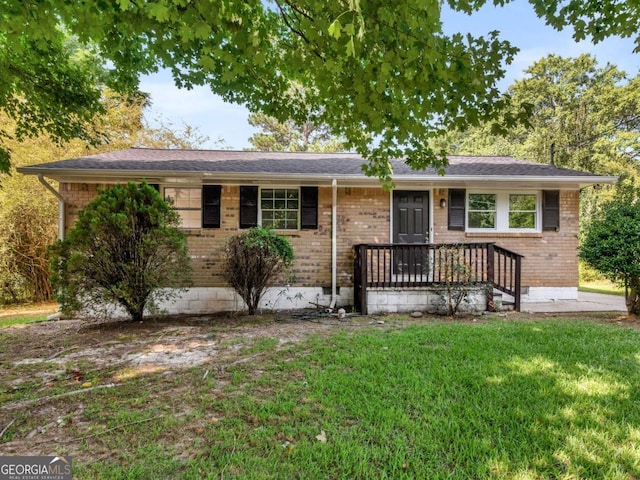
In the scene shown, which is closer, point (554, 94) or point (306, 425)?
point (306, 425)

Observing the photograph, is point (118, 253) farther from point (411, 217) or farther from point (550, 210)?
point (550, 210)

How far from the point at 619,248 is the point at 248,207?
7.58 metres

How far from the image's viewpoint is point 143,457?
2045 mm

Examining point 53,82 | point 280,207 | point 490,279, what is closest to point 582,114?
point 490,279

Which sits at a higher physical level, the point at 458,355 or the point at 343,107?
the point at 343,107

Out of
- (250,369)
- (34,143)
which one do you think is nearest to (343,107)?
(250,369)

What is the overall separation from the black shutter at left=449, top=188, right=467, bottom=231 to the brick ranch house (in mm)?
25

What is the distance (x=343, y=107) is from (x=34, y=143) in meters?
11.0

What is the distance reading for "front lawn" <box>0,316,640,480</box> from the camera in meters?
1.98

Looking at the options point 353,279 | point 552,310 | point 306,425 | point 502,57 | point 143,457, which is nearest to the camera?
point 143,457

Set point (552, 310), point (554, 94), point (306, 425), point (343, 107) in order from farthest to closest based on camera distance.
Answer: point (554, 94) < point (552, 310) < point (343, 107) < point (306, 425)

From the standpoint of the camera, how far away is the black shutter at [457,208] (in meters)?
7.77

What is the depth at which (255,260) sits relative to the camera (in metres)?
6.29

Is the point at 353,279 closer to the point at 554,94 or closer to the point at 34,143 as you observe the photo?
the point at 34,143
